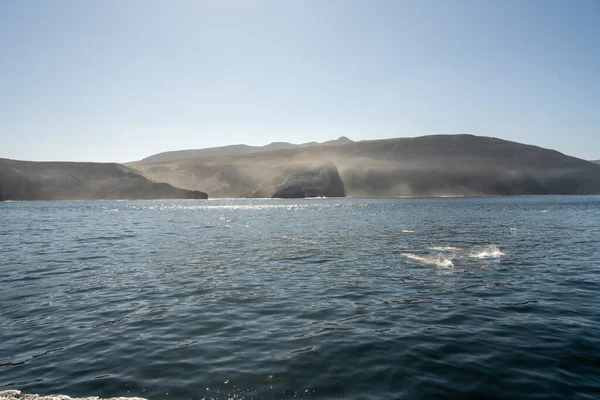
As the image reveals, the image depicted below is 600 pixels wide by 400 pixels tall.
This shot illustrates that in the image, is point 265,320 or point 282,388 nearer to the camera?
point 282,388

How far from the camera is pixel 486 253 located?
93.1 feet

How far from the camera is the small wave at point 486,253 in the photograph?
89.5 ft

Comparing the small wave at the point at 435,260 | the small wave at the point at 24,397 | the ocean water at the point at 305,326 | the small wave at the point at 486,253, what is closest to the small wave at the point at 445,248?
the small wave at the point at 486,253

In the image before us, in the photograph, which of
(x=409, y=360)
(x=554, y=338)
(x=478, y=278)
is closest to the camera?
(x=409, y=360)

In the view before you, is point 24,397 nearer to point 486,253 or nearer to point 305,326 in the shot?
point 305,326

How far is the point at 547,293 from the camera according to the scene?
1731 centimetres

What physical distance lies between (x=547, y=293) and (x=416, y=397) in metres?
12.7

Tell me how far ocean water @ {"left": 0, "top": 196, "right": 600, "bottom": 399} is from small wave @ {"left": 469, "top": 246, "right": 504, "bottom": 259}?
403 millimetres

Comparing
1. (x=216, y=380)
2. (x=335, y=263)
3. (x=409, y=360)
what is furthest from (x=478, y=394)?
(x=335, y=263)

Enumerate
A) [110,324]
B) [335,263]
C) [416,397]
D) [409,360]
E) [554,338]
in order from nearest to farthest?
[416,397], [409,360], [554,338], [110,324], [335,263]

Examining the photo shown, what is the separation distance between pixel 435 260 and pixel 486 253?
5.67 meters

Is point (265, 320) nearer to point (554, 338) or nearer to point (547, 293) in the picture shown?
point (554, 338)

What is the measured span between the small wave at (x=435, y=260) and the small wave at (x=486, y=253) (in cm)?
300

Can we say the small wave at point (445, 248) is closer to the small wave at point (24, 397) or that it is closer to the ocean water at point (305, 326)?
the ocean water at point (305, 326)
